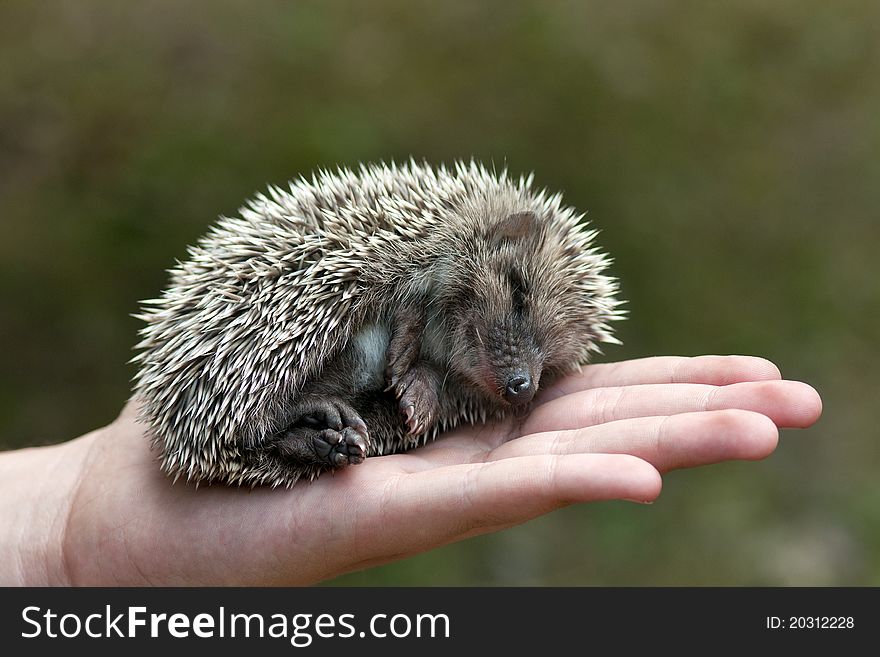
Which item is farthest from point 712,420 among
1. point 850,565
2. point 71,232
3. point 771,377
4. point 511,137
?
point 71,232

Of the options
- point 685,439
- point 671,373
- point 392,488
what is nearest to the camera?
point 685,439

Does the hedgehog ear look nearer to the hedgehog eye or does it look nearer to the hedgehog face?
the hedgehog face

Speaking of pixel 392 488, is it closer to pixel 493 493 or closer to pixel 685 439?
pixel 493 493

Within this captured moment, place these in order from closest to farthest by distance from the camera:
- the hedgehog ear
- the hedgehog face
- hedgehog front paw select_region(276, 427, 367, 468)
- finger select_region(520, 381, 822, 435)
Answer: finger select_region(520, 381, 822, 435), hedgehog front paw select_region(276, 427, 367, 468), the hedgehog face, the hedgehog ear

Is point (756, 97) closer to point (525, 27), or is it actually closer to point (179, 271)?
point (525, 27)

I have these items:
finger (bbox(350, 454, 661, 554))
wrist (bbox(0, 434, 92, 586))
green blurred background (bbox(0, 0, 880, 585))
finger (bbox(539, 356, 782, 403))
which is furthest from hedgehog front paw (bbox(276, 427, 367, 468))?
green blurred background (bbox(0, 0, 880, 585))

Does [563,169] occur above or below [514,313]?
above

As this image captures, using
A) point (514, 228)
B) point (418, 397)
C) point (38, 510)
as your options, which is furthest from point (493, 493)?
point (38, 510)
